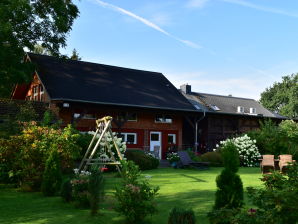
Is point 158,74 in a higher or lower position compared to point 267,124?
higher

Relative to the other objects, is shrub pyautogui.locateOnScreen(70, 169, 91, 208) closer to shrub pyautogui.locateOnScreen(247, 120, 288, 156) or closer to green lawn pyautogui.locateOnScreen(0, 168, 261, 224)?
green lawn pyautogui.locateOnScreen(0, 168, 261, 224)

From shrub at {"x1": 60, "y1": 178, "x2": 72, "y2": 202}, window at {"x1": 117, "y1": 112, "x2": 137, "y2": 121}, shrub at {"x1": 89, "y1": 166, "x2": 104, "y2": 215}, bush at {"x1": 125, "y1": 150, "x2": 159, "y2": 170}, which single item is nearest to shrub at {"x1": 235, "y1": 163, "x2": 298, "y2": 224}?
shrub at {"x1": 89, "y1": 166, "x2": 104, "y2": 215}

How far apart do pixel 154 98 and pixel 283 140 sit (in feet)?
32.6

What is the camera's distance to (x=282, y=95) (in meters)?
60.7

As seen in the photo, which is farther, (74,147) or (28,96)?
(28,96)

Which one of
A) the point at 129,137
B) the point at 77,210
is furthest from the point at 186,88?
the point at 77,210

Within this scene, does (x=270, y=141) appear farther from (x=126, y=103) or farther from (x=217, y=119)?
(x=126, y=103)

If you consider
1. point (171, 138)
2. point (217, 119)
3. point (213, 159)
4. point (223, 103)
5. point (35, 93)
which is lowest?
point (213, 159)

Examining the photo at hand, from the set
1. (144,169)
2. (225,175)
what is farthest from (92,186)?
(144,169)

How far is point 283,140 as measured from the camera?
22.6 metres

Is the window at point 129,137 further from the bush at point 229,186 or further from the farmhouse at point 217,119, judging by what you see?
the bush at point 229,186

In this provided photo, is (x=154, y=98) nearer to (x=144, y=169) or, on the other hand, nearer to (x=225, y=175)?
(x=144, y=169)

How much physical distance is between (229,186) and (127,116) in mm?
17288

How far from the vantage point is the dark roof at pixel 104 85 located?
22.9m
